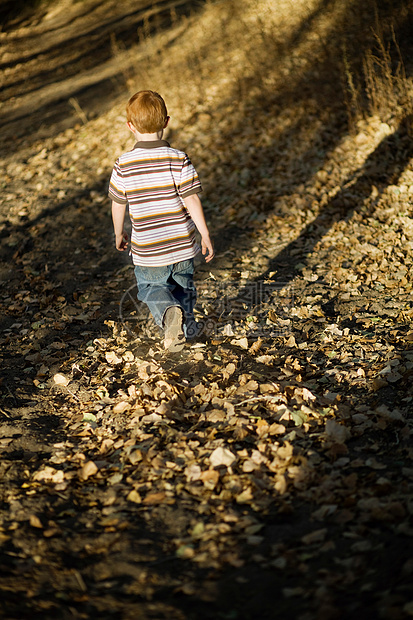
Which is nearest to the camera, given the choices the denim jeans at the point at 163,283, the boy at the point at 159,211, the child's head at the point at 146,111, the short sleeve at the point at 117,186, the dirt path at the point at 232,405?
the dirt path at the point at 232,405

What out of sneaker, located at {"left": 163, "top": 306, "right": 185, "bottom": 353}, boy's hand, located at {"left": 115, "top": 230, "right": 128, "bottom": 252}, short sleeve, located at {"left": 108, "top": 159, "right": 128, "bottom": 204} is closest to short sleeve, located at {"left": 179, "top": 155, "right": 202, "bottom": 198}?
short sleeve, located at {"left": 108, "top": 159, "right": 128, "bottom": 204}

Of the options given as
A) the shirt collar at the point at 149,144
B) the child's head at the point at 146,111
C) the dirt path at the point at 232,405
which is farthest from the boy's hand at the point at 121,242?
the dirt path at the point at 232,405

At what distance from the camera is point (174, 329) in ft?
12.8

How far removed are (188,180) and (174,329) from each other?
121 centimetres

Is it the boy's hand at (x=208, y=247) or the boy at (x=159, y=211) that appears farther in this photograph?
the boy's hand at (x=208, y=247)

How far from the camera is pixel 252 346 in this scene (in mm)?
4156

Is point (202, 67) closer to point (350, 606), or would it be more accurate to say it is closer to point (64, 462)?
point (64, 462)

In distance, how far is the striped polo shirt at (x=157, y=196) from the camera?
3.33 m

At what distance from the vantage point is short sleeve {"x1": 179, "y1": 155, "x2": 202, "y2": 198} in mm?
3357

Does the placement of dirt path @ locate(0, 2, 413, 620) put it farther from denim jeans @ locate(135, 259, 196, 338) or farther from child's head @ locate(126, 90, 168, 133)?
child's head @ locate(126, 90, 168, 133)

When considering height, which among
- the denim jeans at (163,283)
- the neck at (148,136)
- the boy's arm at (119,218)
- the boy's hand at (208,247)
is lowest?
the denim jeans at (163,283)

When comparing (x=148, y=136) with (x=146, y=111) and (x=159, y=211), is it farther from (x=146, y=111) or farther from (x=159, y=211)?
(x=159, y=211)

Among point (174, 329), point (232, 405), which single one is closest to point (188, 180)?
point (174, 329)

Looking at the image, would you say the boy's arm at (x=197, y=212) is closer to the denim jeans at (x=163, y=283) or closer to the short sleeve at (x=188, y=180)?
the short sleeve at (x=188, y=180)
